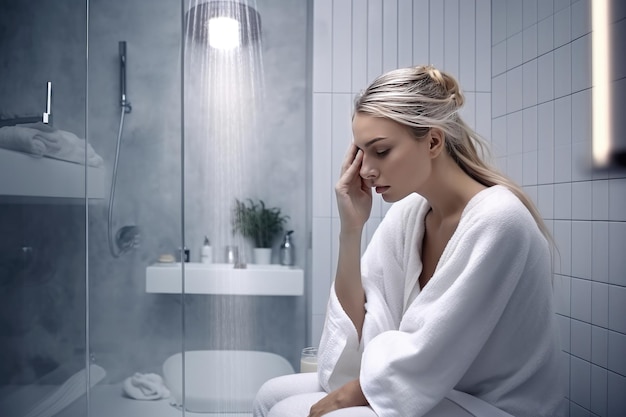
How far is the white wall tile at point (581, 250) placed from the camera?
141 cm

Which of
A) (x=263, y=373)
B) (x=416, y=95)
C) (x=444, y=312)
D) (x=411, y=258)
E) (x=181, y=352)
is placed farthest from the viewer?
(x=263, y=373)

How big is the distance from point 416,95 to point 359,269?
0.45 m

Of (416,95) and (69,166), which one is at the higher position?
(416,95)

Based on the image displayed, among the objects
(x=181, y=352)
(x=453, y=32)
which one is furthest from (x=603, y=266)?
(x=181, y=352)

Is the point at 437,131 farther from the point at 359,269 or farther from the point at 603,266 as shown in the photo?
the point at 603,266

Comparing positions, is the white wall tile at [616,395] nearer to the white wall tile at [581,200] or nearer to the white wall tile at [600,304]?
the white wall tile at [600,304]

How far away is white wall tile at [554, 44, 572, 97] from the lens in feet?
4.80

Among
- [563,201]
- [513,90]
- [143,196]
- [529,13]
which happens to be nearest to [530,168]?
[563,201]

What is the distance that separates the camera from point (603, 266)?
135cm

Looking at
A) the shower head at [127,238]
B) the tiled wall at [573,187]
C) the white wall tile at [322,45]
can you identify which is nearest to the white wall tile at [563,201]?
the tiled wall at [573,187]

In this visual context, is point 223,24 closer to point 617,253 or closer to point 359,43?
point 359,43

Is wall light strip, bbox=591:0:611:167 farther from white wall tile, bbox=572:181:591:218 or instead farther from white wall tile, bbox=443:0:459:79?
white wall tile, bbox=443:0:459:79

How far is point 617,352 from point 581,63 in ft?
2.61

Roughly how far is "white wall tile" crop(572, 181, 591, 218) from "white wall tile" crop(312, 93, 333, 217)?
81cm
